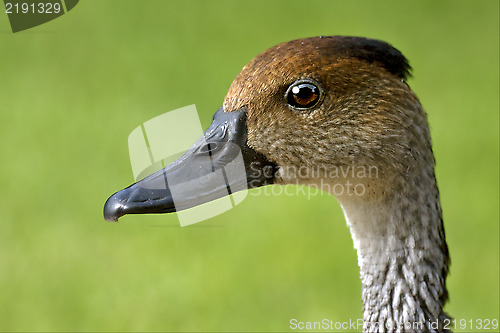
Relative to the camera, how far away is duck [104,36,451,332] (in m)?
1.99

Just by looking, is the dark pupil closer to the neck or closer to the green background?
the neck

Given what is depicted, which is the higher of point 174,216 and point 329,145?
point 174,216

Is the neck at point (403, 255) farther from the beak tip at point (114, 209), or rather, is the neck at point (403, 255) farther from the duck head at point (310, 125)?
the beak tip at point (114, 209)

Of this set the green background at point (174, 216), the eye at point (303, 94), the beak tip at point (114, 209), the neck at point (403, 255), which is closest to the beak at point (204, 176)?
the beak tip at point (114, 209)

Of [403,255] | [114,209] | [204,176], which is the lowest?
[403,255]

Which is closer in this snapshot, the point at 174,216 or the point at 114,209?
the point at 114,209

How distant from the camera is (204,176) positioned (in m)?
2.01

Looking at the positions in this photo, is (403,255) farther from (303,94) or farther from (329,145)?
(303,94)

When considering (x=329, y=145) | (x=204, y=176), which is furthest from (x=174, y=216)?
(x=329, y=145)

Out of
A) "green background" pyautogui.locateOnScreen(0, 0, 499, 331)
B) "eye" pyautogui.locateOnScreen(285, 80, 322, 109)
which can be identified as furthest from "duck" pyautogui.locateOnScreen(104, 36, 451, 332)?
"green background" pyautogui.locateOnScreen(0, 0, 499, 331)

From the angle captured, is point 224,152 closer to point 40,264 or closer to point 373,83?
point 373,83

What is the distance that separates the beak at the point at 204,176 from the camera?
6.51 feet

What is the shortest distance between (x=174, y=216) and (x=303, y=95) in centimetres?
269

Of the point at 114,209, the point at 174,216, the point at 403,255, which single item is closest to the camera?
the point at 114,209
